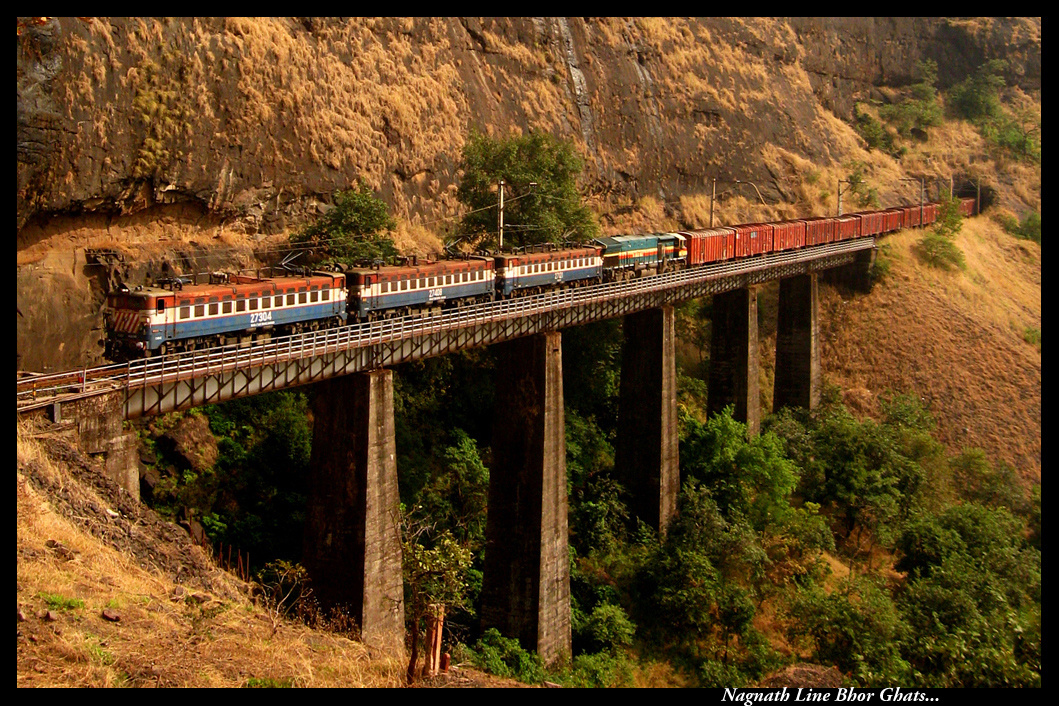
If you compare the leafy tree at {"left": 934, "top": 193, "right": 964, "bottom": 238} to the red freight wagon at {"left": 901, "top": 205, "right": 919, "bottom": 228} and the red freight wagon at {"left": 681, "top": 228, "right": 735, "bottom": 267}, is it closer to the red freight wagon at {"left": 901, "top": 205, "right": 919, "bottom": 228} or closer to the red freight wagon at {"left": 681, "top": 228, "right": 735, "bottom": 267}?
the red freight wagon at {"left": 901, "top": 205, "right": 919, "bottom": 228}

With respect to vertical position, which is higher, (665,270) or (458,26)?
(458,26)

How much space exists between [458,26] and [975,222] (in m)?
54.2

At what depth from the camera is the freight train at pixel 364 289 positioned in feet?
72.6

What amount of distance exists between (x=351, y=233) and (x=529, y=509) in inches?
582

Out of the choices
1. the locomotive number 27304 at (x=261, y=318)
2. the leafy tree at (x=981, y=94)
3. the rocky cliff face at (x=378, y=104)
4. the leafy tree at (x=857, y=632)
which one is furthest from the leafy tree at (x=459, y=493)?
the leafy tree at (x=981, y=94)

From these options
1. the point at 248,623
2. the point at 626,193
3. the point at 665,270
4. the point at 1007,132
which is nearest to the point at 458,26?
the point at 626,193

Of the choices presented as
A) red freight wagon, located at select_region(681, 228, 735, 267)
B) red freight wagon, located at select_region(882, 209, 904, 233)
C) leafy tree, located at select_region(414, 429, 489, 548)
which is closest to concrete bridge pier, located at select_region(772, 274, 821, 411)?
red freight wagon, located at select_region(681, 228, 735, 267)

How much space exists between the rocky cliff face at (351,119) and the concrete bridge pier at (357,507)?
13415 mm

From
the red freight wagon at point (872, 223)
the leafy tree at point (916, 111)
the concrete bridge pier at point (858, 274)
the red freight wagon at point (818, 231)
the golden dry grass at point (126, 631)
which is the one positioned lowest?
the golden dry grass at point (126, 631)

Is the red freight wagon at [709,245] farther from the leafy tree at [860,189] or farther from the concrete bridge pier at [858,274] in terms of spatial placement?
the leafy tree at [860,189]

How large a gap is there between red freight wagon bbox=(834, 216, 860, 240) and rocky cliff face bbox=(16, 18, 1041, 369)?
12763 mm

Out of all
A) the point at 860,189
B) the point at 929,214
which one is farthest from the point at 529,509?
the point at 860,189

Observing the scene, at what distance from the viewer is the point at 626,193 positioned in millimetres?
66688
